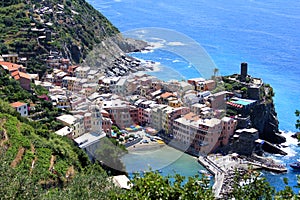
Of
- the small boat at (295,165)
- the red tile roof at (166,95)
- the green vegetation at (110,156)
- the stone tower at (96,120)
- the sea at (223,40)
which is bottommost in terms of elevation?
the small boat at (295,165)

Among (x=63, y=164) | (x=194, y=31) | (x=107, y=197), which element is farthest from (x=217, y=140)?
(x=194, y=31)

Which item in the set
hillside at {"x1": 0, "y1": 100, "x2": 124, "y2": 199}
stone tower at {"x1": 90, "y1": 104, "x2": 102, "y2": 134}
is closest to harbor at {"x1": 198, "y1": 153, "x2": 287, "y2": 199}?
stone tower at {"x1": 90, "y1": 104, "x2": 102, "y2": 134}

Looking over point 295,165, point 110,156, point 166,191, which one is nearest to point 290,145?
point 295,165

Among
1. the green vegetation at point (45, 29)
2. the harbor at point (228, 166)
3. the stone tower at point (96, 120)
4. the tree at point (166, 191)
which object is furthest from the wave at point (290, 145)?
the tree at point (166, 191)

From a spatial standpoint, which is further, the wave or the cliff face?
the cliff face

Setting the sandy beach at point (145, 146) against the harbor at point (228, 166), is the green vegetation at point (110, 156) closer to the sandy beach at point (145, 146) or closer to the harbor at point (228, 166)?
the sandy beach at point (145, 146)

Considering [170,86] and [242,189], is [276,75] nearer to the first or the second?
[170,86]

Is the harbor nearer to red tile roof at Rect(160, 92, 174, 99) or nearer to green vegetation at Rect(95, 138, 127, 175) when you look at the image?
red tile roof at Rect(160, 92, 174, 99)
